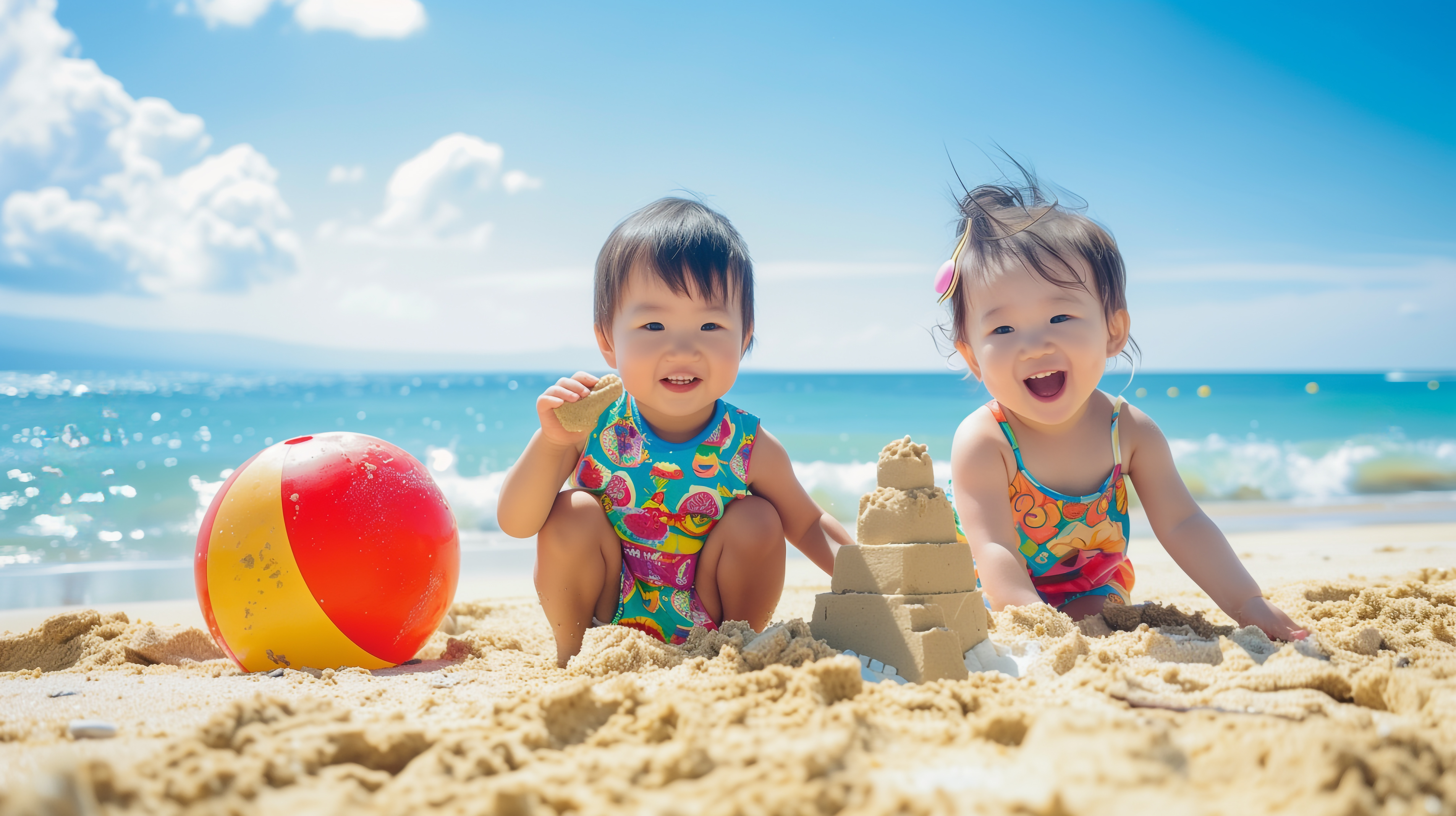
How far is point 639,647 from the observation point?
7.30ft

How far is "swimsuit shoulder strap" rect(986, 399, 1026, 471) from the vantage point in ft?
9.84

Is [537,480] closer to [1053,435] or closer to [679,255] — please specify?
[679,255]

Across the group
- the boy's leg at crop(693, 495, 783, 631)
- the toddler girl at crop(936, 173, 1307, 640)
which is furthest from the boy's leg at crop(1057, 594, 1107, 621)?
the boy's leg at crop(693, 495, 783, 631)

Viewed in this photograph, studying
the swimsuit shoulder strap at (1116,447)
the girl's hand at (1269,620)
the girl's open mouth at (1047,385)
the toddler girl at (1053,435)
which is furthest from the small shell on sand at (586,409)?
the girl's hand at (1269,620)

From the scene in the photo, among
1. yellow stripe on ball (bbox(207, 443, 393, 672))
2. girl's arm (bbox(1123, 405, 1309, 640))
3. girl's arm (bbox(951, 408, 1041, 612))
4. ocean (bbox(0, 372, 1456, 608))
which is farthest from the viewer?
ocean (bbox(0, 372, 1456, 608))

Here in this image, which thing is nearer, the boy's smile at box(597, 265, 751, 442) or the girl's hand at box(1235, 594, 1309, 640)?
the girl's hand at box(1235, 594, 1309, 640)

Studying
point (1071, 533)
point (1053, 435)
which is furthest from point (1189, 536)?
point (1053, 435)

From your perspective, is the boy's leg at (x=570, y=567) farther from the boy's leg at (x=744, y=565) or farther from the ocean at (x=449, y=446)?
the ocean at (x=449, y=446)

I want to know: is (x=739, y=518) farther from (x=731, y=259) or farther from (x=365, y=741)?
(x=365, y=741)

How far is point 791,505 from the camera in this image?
9.38ft

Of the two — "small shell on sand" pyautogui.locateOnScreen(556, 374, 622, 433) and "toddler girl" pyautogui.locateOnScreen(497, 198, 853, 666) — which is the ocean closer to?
"toddler girl" pyautogui.locateOnScreen(497, 198, 853, 666)

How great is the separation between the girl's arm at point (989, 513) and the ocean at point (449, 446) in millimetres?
469

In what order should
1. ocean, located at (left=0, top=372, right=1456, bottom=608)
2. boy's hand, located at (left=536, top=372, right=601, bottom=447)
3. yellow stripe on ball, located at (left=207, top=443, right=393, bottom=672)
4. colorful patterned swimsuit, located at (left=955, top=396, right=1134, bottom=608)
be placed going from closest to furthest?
1. yellow stripe on ball, located at (left=207, top=443, right=393, bottom=672)
2. boy's hand, located at (left=536, top=372, right=601, bottom=447)
3. colorful patterned swimsuit, located at (left=955, top=396, right=1134, bottom=608)
4. ocean, located at (left=0, top=372, right=1456, bottom=608)

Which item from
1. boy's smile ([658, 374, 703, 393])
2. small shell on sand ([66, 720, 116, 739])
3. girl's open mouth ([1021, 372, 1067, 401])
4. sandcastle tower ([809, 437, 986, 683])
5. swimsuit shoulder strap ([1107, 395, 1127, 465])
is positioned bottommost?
small shell on sand ([66, 720, 116, 739])
